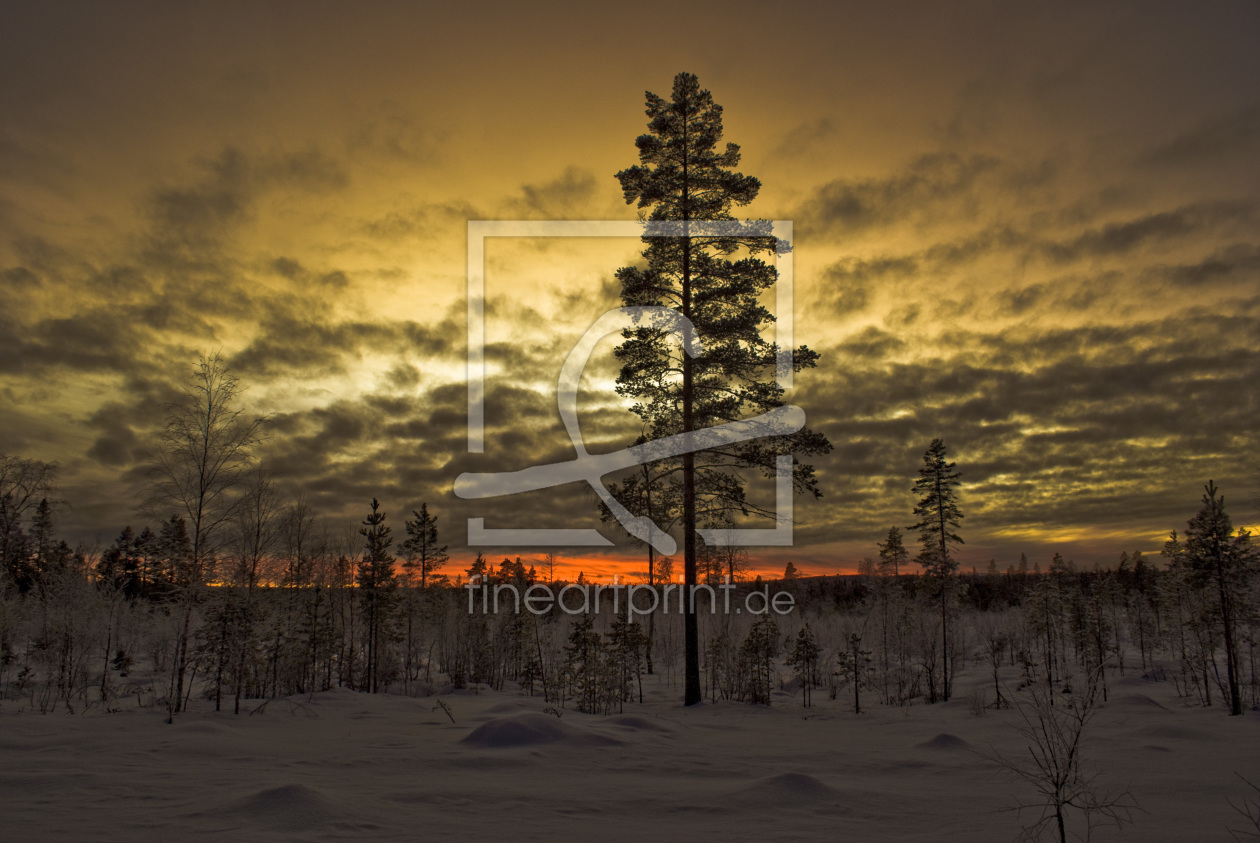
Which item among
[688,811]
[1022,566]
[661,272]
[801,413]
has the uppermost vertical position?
[661,272]

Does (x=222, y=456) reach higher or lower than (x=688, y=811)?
higher

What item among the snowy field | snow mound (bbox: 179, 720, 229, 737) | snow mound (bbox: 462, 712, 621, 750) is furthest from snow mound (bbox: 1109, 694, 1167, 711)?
snow mound (bbox: 179, 720, 229, 737)

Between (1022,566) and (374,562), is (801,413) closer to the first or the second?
(374,562)

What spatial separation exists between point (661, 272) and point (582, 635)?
433 inches

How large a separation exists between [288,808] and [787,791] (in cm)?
546

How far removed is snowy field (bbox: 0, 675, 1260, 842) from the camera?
252 inches

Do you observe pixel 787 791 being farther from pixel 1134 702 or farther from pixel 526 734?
pixel 1134 702

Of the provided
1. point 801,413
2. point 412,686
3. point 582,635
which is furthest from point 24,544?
point 801,413

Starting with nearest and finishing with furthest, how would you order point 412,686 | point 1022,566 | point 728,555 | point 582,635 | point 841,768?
point 841,768 → point 582,635 → point 412,686 → point 728,555 → point 1022,566

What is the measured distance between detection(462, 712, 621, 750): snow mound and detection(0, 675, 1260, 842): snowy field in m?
0.04

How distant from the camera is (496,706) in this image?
741 inches

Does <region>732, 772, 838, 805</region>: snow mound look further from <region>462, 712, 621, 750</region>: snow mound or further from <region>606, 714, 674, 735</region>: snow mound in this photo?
<region>606, 714, 674, 735</region>: snow mound
